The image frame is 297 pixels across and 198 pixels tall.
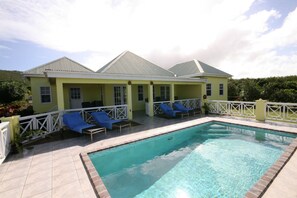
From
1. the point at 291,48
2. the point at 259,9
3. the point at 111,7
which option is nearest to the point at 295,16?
the point at 259,9

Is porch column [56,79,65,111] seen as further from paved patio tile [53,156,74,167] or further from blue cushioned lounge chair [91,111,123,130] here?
paved patio tile [53,156,74,167]

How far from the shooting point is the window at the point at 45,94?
1357cm

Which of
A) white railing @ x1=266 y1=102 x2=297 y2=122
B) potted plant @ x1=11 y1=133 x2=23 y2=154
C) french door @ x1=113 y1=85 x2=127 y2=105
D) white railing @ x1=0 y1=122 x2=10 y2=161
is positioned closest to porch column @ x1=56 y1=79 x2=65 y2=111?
potted plant @ x1=11 y1=133 x2=23 y2=154

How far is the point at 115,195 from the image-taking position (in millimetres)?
3936

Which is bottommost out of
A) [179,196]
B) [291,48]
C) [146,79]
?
[179,196]

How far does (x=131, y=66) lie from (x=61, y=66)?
710 centimetres

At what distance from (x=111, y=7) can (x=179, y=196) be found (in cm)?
976

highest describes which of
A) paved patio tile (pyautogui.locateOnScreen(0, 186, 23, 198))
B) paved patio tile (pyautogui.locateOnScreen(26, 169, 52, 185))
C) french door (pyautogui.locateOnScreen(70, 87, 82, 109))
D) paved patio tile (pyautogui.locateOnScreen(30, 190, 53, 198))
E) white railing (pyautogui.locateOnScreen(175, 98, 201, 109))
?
french door (pyautogui.locateOnScreen(70, 87, 82, 109))

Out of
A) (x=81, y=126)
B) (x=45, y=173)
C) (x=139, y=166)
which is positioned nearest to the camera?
(x=45, y=173)

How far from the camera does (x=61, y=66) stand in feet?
50.9

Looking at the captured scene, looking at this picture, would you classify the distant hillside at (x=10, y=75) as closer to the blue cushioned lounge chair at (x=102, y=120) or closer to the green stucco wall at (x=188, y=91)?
the green stucco wall at (x=188, y=91)

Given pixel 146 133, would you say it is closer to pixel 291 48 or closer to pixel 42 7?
pixel 42 7

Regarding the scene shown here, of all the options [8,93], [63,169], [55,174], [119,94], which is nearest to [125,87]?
[119,94]

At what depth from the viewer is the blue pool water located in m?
4.15
